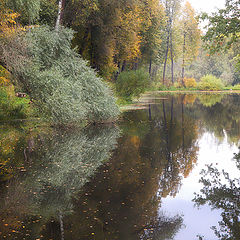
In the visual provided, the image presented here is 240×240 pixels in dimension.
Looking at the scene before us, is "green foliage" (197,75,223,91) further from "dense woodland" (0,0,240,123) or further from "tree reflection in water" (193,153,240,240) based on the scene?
"tree reflection in water" (193,153,240,240)

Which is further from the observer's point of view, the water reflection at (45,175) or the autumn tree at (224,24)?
the autumn tree at (224,24)

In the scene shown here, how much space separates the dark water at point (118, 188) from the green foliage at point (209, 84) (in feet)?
177

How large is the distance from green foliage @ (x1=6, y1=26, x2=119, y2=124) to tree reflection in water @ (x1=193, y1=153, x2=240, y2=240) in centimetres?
812

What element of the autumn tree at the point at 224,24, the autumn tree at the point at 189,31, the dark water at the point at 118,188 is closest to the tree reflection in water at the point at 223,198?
the dark water at the point at 118,188

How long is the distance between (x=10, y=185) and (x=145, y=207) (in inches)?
126

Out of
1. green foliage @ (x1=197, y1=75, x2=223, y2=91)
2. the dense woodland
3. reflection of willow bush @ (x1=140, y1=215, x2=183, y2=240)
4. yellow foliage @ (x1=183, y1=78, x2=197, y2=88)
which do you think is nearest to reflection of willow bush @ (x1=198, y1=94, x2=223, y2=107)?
the dense woodland

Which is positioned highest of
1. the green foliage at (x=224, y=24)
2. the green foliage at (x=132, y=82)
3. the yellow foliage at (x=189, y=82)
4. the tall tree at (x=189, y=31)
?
the tall tree at (x=189, y=31)

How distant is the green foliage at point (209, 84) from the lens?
65750mm

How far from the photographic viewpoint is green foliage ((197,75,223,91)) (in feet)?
216

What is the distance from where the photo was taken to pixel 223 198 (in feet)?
22.2

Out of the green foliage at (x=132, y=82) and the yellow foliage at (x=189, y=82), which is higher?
the green foliage at (x=132, y=82)

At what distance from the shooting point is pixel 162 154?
10.8m

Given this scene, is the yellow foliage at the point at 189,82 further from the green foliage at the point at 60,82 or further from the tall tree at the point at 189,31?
the green foliage at the point at 60,82

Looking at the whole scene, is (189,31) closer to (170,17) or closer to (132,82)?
(170,17)
